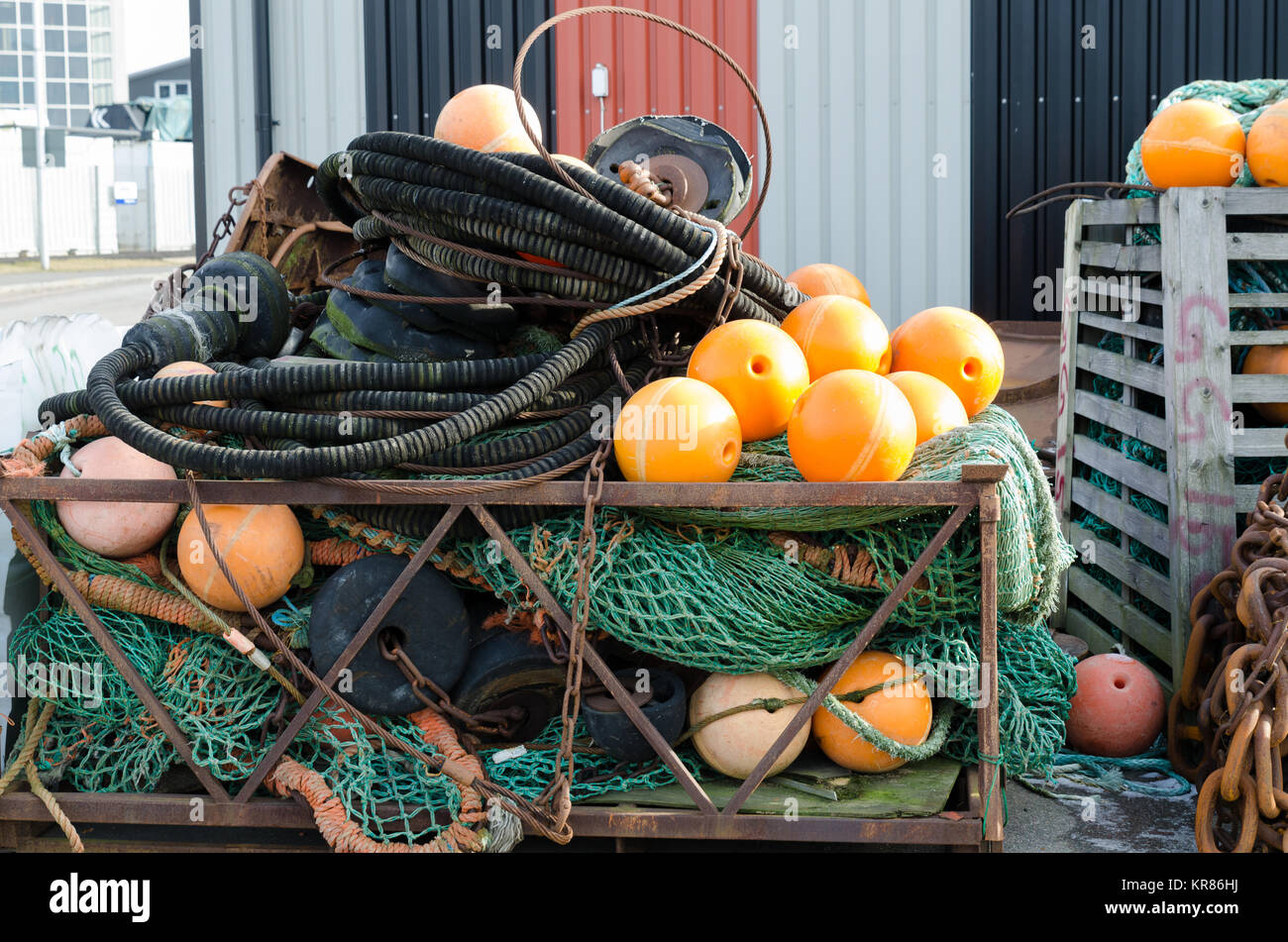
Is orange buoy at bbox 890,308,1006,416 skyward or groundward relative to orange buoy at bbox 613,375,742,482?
skyward

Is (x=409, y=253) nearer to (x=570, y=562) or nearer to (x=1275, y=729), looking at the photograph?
(x=570, y=562)

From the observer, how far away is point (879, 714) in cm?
328

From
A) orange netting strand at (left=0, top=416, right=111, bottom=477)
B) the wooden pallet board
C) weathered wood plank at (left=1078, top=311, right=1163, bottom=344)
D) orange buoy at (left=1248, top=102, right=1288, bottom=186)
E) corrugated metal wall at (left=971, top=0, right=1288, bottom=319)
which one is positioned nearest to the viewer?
the wooden pallet board

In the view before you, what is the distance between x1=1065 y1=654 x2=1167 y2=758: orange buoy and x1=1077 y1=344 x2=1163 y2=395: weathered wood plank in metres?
1.05

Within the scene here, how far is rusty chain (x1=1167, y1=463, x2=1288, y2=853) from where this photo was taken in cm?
326

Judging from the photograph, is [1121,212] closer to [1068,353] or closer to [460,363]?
[1068,353]

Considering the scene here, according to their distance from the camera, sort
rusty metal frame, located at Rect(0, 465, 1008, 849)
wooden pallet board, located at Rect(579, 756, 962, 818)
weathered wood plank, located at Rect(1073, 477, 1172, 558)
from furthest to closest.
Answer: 1. weathered wood plank, located at Rect(1073, 477, 1172, 558)
2. wooden pallet board, located at Rect(579, 756, 962, 818)
3. rusty metal frame, located at Rect(0, 465, 1008, 849)

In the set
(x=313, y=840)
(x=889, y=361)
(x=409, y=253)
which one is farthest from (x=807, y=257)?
(x=313, y=840)

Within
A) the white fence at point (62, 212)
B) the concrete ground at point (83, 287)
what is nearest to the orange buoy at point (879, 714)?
the concrete ground at point (83, 287)

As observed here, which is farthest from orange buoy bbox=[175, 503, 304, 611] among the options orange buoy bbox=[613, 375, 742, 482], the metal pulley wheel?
the metal pulley wheel

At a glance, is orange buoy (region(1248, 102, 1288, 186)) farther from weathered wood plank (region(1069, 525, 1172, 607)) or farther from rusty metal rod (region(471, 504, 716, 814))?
rusty metal rod (region(471, 504, 716, 814))

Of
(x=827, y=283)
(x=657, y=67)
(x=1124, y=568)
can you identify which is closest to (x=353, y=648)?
(x=827, y=283)

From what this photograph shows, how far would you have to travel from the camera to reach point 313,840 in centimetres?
335

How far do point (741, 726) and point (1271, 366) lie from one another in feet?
8.30
